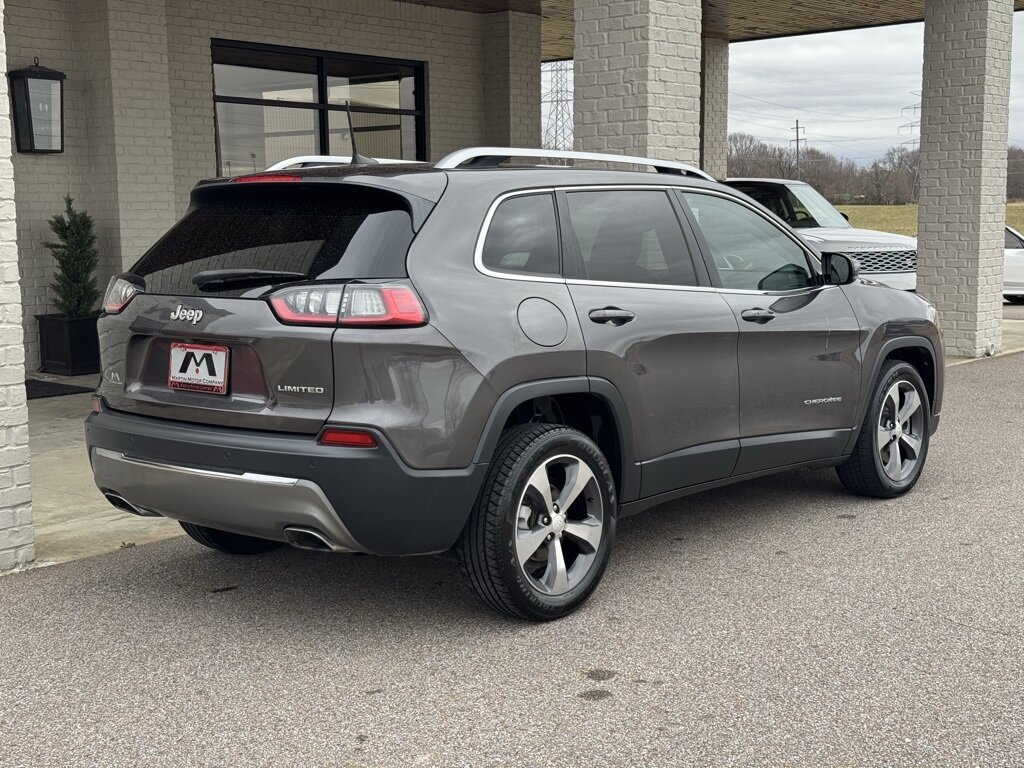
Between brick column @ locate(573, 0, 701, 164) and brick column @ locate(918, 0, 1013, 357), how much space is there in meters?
5.47

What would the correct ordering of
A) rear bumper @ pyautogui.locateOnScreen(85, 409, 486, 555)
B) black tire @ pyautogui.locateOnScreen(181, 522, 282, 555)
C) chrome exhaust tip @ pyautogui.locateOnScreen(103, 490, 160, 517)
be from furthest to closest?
black tire @ pyautogui.locateOnScreen(181, 522, 282, 555), chrome exhaust tip @ pyautogui.locateOnScreen(103, 490, 160, 517), rear bumper @ pyautogui.locateOnScreen(85, 409, 486, 555)

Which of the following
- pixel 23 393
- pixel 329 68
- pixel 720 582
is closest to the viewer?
pixel 720 582

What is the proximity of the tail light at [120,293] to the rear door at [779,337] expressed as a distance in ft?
7.98

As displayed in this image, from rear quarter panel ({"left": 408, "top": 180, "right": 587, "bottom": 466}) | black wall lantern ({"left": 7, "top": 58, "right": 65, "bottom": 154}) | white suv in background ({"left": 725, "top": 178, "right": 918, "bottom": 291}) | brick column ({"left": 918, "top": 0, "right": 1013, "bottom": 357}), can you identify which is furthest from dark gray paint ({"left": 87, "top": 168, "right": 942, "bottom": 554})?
brick column ({"left": 918, "top": 0, "right": 1013, "bottom": 357})

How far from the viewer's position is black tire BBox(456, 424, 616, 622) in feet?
14.6

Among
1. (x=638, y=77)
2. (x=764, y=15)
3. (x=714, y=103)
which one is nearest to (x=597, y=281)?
(x=638, y=77)

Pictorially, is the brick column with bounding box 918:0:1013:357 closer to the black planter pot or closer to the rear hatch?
the black planter pot

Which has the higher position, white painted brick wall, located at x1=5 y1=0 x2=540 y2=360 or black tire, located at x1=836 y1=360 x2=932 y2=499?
white painted brick wall, located at x1=5 y1=0 x2=540 y2=360

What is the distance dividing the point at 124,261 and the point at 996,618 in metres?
9.55

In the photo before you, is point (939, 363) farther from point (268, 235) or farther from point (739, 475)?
point (268, 235)

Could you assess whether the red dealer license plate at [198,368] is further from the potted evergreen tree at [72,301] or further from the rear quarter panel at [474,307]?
the potted evergreen tree at [72,301]

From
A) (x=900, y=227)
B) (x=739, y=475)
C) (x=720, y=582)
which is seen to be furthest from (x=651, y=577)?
(x=900, y=227)

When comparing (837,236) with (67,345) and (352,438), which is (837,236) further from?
(352,438)

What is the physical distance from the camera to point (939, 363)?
22.9ft
